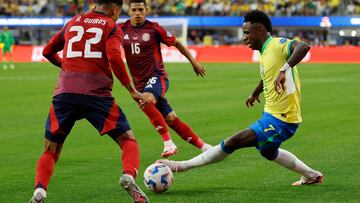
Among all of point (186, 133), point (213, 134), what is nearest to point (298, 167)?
point (186, 133)

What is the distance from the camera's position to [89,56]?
887 centimetres

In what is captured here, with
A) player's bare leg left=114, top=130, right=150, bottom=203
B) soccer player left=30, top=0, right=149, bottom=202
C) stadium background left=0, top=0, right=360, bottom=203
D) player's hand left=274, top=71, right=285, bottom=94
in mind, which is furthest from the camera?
stadium background left=0, top=0, right=360, bottom=203

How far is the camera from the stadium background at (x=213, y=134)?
32.7 ft

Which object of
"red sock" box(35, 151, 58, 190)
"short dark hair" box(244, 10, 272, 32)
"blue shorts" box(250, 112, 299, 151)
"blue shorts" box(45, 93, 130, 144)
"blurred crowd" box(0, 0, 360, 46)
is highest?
"short dark hair" box(244, 10, 272, 32)

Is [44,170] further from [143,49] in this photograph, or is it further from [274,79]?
[143,49]

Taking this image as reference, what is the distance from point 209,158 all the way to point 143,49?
3712 millimetres

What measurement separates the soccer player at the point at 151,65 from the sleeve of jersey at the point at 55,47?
11.9ft

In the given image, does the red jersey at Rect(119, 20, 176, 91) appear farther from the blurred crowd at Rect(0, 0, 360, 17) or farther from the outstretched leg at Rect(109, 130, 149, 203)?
the blurred crowd at Rect(0, 0, 360, 17)

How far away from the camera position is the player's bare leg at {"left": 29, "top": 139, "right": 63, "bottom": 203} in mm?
8531

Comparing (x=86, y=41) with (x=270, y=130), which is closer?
(x=86, y=41)

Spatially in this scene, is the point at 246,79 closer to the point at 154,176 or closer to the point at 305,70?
the point at 305,70

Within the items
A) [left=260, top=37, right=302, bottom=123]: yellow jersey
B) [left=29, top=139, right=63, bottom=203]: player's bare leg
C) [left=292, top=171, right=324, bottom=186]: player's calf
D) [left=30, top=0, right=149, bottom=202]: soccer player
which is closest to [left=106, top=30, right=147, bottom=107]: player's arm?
[left=30, top=0, right=149, bottom=202]: soccer player

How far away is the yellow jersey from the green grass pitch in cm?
89

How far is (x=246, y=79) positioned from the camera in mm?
32594
